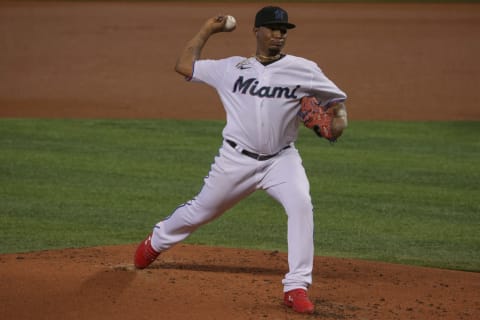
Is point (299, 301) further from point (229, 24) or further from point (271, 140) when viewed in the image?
point (229, 24)

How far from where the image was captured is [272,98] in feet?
18.9

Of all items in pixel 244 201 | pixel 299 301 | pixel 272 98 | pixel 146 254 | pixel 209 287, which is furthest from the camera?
pixel 244 201

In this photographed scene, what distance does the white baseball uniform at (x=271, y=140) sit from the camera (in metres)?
5.66

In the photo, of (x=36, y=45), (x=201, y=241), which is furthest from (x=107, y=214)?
(x=36, y=45)

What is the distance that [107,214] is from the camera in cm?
877

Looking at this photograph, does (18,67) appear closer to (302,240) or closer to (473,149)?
(473,149)

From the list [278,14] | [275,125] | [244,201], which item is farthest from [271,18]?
[244,201]

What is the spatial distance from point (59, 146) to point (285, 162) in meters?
6.37

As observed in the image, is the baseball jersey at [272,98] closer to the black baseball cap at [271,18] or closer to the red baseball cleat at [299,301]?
the black baseball cap at [271,18]

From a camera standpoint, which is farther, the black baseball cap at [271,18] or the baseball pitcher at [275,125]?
the black baseball cap at [271,18]

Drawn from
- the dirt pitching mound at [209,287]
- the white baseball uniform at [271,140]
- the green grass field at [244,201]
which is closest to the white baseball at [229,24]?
the white baseball uniform at [271,140]

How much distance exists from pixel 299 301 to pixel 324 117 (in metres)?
1.01

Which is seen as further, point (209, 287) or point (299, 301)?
point (209, 287)

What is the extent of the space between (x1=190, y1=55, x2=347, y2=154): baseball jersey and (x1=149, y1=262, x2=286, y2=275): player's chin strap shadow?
108 cm
